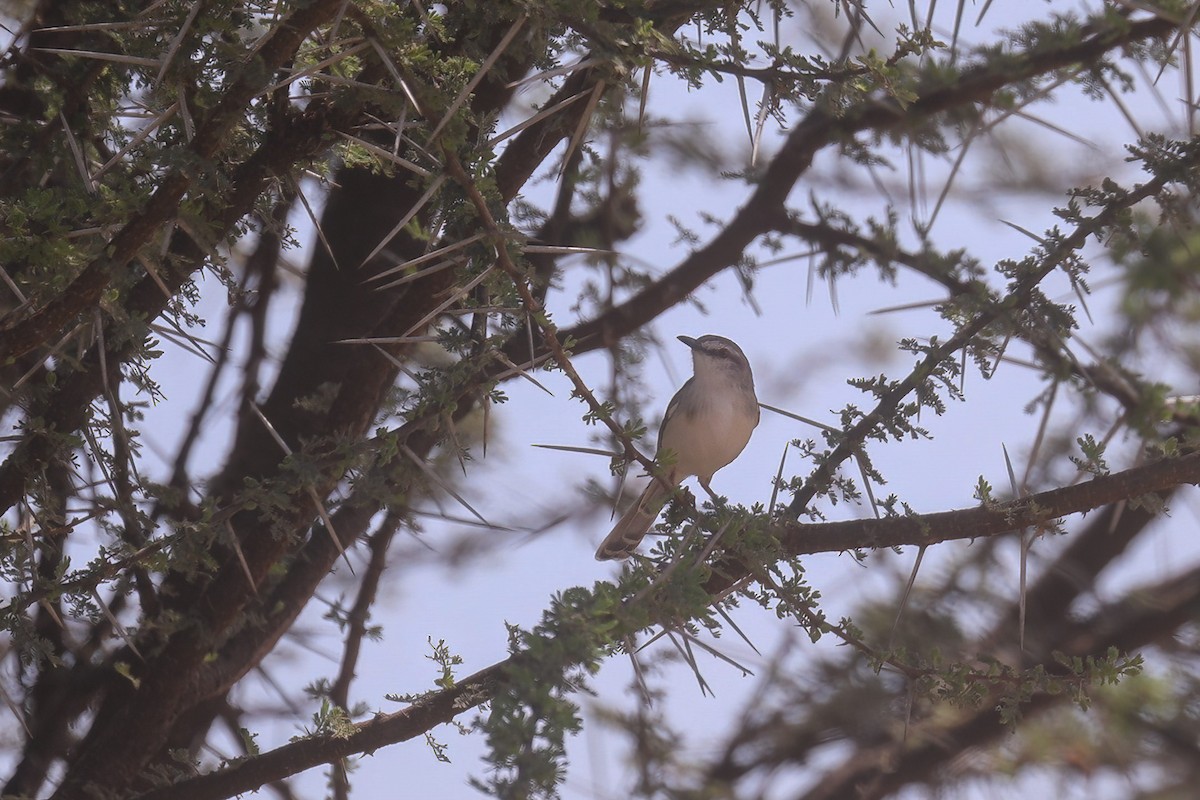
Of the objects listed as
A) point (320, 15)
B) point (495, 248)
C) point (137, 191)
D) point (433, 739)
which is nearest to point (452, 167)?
point (495, 248)

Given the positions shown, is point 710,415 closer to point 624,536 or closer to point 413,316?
point 624,536

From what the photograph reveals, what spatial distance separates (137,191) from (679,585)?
164 centimetres

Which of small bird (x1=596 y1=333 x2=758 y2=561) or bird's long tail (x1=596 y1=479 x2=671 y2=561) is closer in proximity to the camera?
bird's long tail (x1=596 y1=479 x2=671 y2=561)

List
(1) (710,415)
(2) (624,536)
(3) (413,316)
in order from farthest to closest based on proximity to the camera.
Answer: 1. (1) (710,415)
2. (2) (624,536)
3. (3) (413,316)

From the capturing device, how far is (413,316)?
3.84m

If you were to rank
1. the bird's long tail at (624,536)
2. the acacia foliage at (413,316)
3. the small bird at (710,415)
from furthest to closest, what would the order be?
the small bird at (710,415), the bird's long tail at (624,536), the acacia foliage at (413,316)

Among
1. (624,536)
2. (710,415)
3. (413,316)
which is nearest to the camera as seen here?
(413,316)

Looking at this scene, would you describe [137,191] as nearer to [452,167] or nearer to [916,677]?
[452,167]

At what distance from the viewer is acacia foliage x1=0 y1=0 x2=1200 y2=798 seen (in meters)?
2.58

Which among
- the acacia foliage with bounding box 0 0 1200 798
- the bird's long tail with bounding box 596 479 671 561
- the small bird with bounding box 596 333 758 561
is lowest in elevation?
the acacia foliage with bounding box 0 0 1200 798

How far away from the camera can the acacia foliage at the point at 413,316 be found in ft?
8.46

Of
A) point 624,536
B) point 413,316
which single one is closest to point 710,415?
point 624,536

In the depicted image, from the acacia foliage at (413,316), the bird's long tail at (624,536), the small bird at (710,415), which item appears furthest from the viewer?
the small bird at (710,415)

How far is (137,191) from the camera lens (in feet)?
9.26
